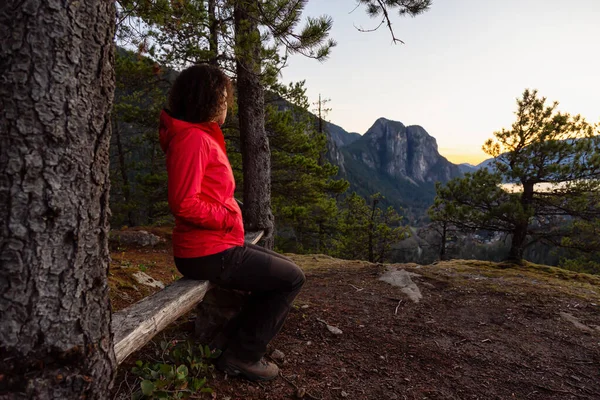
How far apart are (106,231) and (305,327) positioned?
243 centimetres

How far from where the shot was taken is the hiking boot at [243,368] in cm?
247

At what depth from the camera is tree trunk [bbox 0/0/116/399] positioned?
1.21 metres

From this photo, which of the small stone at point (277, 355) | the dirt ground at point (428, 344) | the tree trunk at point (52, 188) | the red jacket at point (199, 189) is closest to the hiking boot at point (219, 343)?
the dirt ground at point (428, 344)

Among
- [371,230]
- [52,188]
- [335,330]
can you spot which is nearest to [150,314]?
[52,188]

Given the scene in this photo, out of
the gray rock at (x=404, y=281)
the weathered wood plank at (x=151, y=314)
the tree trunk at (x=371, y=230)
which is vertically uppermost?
the weathered wood plank at (x=151, y=314)

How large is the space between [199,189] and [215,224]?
0.27 m

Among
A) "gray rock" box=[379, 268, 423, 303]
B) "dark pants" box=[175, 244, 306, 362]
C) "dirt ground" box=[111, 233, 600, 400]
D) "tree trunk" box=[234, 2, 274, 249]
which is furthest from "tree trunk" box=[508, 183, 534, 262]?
"dark pants" box=[175, 244, 306, 362]

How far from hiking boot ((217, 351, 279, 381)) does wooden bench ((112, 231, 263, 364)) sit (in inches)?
18.9

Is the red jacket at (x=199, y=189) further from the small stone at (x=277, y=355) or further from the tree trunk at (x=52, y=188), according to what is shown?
the small stone at (x=277, y=355)

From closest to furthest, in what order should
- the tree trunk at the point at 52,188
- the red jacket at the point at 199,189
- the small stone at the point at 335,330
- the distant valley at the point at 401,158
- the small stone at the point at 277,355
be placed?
the tree trunk at the point at 52,188 < the red jacket at the point at 199,189 < the small stone at the point at 277,355 < the small stone at the point at 335,330 < the distant valley at the point at 401,158

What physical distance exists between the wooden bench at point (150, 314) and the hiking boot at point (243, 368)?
481mm

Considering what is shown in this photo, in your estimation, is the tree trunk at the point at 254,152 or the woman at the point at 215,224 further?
the tree trunk at the point at 254,152

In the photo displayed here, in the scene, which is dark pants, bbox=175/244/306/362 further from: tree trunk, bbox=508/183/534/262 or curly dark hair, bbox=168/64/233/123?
tree trunk, bbox=508/183/534/262

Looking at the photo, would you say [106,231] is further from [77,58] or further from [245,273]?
[245,273]
